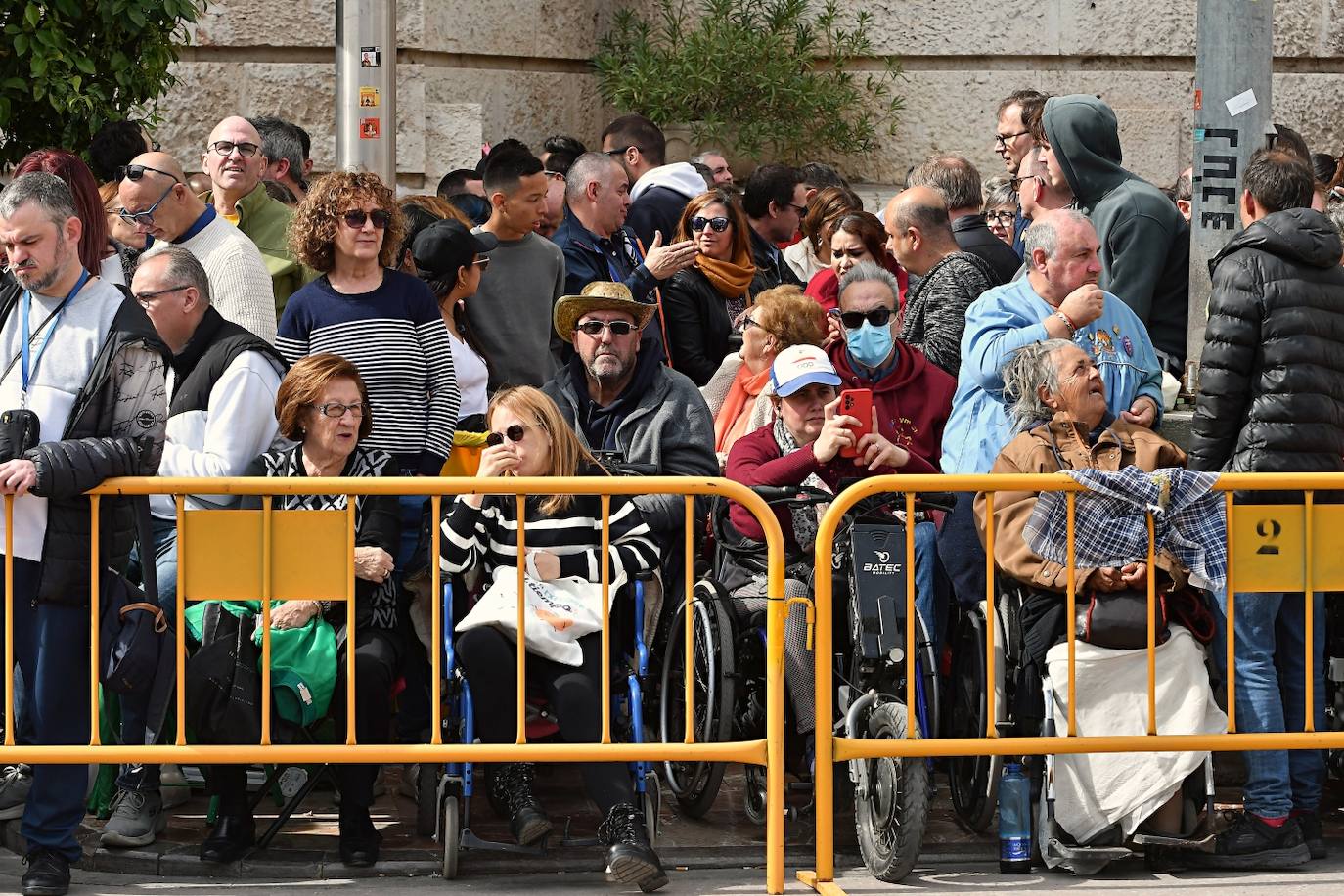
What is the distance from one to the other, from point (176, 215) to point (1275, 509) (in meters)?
3.92

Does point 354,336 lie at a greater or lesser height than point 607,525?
greater

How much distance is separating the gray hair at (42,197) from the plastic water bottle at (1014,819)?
3183 mm

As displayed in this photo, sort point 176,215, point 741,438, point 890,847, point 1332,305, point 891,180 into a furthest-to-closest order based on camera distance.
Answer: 1. point 891,180
2. point 176,215
3. point 741,438
4. point 1332,305
5. point 890,847

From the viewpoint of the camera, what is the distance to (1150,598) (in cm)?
588

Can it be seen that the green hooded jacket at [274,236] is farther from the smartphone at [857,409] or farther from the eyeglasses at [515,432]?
the smartphone at [857,409]

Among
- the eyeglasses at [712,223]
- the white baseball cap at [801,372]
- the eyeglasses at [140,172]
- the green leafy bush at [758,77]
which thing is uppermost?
the green leafy bush at [758,77]

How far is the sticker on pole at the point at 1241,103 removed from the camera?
7.30 meters

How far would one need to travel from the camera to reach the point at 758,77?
1245cm

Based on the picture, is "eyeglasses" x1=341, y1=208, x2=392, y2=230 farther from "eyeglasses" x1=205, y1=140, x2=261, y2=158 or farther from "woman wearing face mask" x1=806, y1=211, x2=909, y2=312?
"woman wearing face mask" x1=806, y1=211, x2=909, y2=312

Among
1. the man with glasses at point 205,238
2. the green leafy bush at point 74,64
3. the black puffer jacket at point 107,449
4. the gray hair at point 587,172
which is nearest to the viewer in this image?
the black puffer jacket at point 107,449

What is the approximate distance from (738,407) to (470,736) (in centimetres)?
212

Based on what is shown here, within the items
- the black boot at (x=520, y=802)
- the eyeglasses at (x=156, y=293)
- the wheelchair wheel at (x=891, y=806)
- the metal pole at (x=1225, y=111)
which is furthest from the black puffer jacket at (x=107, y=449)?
the metal pole at (x=1225, y=111)

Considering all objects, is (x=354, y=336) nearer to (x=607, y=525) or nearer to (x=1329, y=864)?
(x=607, y=525)

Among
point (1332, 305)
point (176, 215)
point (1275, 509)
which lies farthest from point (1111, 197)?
point (176, 215)
